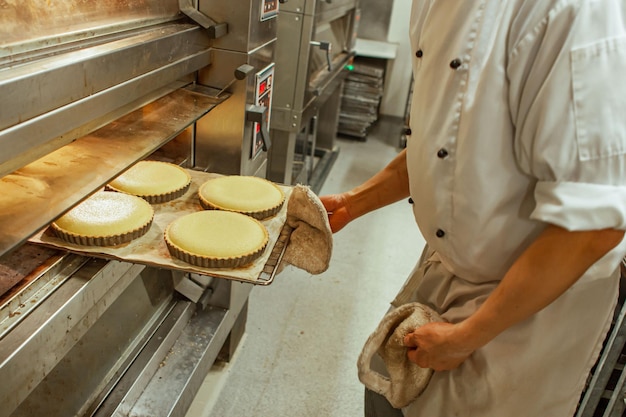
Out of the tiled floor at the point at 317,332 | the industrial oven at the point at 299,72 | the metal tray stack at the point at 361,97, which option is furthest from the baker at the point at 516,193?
the metal tray stack at the point at 361,97

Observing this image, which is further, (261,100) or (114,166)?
(261,100)

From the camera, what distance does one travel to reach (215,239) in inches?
43.4

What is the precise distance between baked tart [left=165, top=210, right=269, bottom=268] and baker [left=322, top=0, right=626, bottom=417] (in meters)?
0.37

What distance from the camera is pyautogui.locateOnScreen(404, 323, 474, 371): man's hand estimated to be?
95 cm

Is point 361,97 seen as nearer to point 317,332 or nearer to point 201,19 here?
point 317,332

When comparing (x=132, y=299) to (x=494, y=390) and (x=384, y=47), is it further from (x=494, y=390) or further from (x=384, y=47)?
(x=384, y=47)

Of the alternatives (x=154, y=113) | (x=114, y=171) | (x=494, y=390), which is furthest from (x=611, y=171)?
(x=154, y=113)

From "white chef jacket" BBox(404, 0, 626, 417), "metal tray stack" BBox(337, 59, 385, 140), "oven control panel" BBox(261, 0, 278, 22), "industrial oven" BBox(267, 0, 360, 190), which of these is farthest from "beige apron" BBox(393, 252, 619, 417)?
"metal tray stack" BBox(337, 59, 385, 140)

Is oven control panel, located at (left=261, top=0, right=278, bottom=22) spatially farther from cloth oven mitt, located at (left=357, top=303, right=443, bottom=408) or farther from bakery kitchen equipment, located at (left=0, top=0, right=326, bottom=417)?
cloth oven mitt, located at (left=357, top=303, right=443, bottom=408)

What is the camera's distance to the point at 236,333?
213 centimetres

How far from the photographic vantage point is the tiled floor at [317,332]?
6.41ft

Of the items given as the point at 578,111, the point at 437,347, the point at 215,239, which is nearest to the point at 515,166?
the point at 578,111

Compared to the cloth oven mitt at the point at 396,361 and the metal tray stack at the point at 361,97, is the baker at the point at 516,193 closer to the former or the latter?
the cloth oven mitt at the point at 396,361

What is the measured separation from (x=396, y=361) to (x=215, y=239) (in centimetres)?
47
